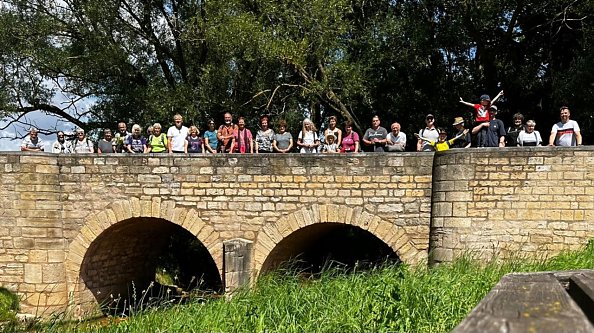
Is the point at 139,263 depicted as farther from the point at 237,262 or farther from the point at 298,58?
the point at 298,58

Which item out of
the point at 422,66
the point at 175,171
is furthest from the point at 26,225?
the point at 422,66

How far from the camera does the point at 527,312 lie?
4.11ft

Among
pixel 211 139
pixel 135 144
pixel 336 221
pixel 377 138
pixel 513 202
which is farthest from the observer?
pixel 135 144

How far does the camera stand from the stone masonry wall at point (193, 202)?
991 centimetres

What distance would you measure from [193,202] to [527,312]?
9.80 m

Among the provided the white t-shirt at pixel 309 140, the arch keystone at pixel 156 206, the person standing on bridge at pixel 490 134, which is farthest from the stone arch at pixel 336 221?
the person standing on bridge at pixel 490 134

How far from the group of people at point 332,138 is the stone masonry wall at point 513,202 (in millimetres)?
821

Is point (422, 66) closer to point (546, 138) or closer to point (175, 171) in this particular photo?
point (546, 138)

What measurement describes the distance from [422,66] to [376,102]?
1.56 meters

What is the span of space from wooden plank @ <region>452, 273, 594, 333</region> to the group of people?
8.68 m

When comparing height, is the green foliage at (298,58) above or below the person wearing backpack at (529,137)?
above

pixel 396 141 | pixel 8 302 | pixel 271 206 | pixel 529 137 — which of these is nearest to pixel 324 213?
pixel 271 206

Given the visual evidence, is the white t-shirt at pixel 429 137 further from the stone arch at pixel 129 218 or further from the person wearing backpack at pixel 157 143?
the person wearing backpack at pixel 157 143

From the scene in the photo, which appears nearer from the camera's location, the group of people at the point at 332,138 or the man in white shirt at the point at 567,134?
the man in white shirt at the point at 567,134
